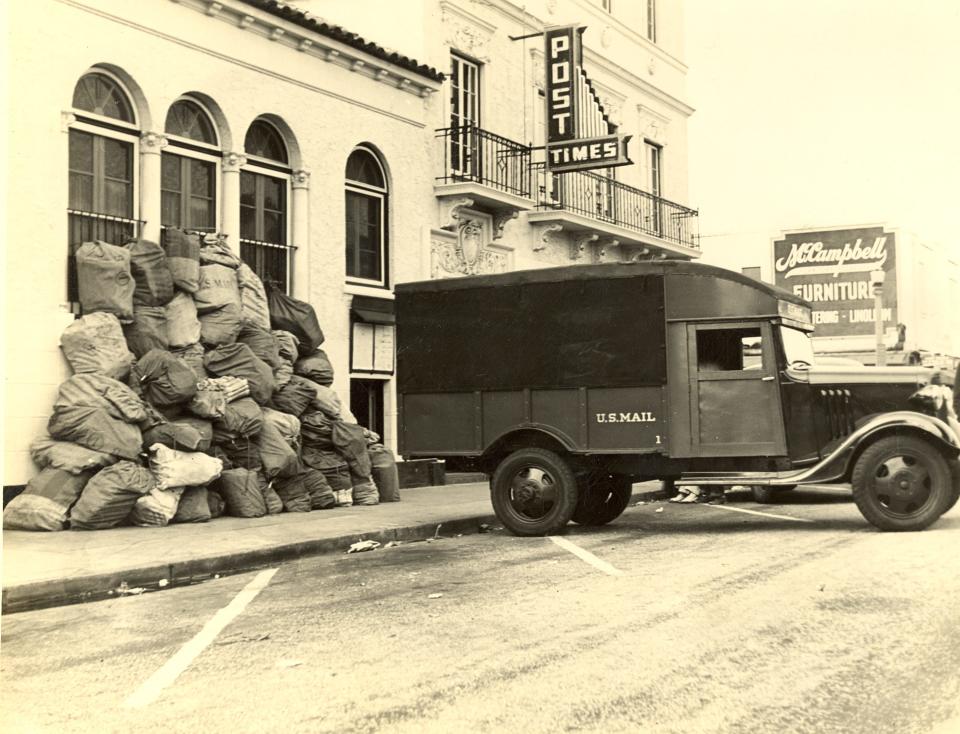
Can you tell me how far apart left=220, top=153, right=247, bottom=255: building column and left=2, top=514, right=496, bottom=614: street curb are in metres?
5.15

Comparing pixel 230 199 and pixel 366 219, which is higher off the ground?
pixel 366 219

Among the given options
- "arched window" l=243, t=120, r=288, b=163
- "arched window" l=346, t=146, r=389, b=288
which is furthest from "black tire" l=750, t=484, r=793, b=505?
"arched window" l=243, t=120, r=288, b=163

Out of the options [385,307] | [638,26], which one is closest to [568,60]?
[638,26]

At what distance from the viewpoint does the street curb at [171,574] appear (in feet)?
24.4

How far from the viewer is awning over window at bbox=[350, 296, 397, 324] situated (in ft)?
52.2

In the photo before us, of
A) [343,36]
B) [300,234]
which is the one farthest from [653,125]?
[300,234]

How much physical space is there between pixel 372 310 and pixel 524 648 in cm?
1104

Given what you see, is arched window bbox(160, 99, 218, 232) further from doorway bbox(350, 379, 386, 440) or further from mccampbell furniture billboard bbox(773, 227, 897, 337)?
mccampbell furniture billboard bbox(773, 227, 897, 337)

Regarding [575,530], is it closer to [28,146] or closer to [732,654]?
[732,654]

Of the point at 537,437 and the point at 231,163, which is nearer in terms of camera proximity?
the point at 537,437

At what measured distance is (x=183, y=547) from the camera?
9.29 metres

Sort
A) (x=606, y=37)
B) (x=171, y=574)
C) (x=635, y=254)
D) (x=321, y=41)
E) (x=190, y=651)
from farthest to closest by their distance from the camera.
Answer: (x=635, y=254) < (x=606, y=37) < (x=321, y=41) < (x=171, y=574) < (x=190, y=651)

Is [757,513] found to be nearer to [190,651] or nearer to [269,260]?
[269,260]

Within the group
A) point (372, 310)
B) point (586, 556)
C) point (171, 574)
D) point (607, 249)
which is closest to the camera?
point (171, 574)
